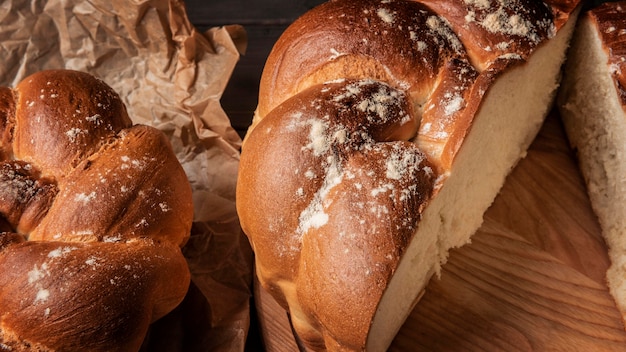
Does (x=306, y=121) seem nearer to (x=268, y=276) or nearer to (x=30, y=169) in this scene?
(x=268, y=276)

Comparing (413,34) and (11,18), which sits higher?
(413,34)

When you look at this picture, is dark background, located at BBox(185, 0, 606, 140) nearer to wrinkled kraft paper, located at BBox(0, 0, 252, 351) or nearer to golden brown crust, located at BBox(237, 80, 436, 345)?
wrinkled kraft paper, located at BBox(0, 0, 252, 351)

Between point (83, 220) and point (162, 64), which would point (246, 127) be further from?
point (83, 220)

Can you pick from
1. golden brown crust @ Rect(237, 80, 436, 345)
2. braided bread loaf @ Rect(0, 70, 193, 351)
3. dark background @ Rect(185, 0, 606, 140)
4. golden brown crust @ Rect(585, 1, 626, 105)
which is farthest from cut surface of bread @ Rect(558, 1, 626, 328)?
braided bread loaf @ Rect(0, 70, 193, 351)

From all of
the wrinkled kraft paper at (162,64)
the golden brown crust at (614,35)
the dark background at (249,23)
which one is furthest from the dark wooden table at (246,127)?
the golden brown crust at (614,35)

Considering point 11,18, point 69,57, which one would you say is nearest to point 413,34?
point 69,57
